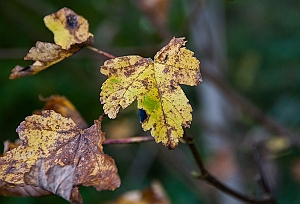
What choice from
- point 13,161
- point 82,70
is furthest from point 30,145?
point 82,70

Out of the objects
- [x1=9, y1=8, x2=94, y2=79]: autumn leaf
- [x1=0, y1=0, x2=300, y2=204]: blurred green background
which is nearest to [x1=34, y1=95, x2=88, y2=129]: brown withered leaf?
[x1=9, y1=8, x2=94, y2=79]: autumn leaf

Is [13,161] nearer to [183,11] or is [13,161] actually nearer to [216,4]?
[183,11]

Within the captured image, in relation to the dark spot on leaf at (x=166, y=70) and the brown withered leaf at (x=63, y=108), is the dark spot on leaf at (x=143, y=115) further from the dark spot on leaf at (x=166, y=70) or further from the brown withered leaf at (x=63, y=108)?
the brown withered leaf at (x=63, y=108)

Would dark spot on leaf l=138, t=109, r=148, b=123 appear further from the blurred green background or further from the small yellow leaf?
the blurred green background

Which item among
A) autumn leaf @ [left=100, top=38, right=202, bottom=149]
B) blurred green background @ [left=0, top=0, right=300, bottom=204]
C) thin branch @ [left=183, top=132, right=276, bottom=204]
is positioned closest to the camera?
autumn leaf @ [left=100, top=38, right=202, bottom=149]

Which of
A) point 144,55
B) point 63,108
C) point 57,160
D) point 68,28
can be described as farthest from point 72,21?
point 144,55

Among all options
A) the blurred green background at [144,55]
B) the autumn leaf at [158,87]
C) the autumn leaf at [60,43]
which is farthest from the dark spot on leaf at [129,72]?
the blurred green background at [144,55]
